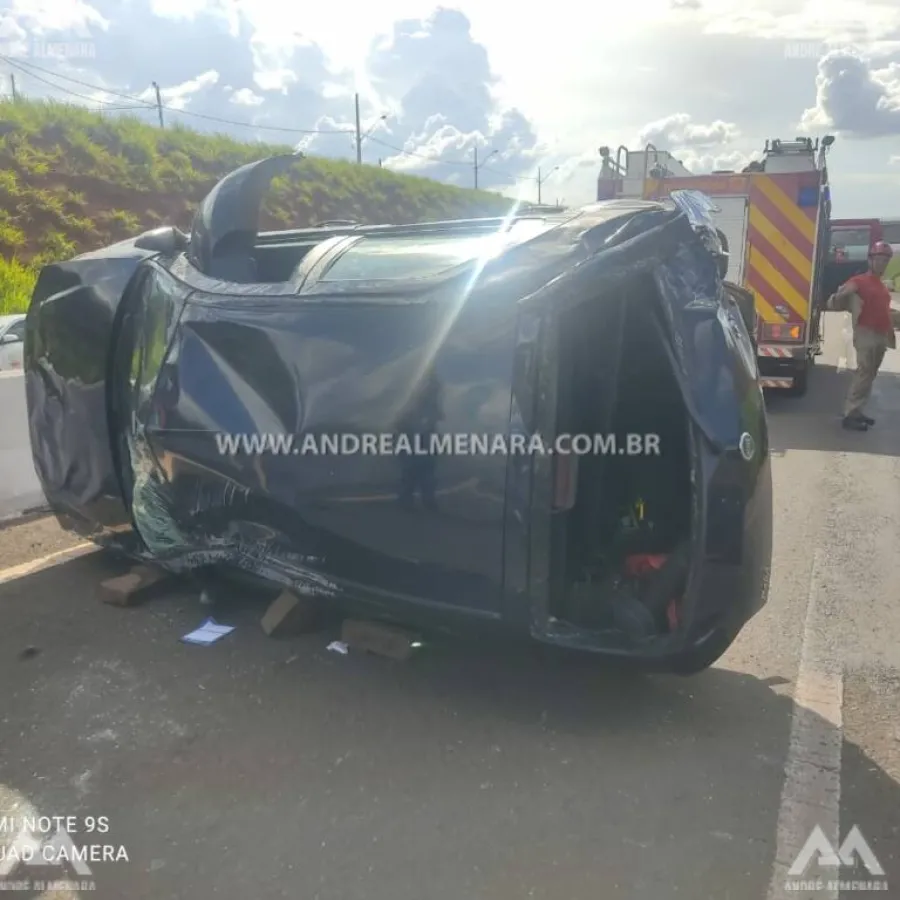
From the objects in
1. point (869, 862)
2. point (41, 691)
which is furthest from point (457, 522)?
point (41, 691)

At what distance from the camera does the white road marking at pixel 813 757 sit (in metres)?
2.50

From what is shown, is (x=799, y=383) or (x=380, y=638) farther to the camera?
(x=799, y=383)

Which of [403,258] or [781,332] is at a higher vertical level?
[403,258]

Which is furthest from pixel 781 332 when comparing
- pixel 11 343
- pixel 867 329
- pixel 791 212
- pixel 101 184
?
pixel 101 184

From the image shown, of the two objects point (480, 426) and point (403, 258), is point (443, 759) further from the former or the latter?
point (403, 258)

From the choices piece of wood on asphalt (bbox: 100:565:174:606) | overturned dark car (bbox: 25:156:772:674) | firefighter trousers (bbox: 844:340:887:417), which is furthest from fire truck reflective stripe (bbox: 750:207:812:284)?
piece of wood on asphalt (bbox: 100:565:174:606)

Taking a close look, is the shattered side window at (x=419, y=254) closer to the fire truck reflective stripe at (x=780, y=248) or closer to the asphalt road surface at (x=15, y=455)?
the asphalt road surface at (x=15, y=455)

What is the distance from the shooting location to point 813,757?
2920 mm

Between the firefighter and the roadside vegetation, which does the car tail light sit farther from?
the roadside vegetation

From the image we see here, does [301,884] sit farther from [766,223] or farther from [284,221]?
[284,221]

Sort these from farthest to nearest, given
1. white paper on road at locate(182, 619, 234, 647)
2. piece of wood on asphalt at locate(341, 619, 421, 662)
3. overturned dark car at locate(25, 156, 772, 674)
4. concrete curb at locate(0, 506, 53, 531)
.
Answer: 1. concrete curb at locate(0, 506, 53, 531)
2. white paper on road at locate(182, 619, 234, 647)
3. piece of wood on asphalt at locate(341, 619, 421, 662)
4. overturned dark car at locate(25, 156, 772, 674)

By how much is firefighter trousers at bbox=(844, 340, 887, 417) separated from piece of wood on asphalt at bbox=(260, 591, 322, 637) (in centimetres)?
639

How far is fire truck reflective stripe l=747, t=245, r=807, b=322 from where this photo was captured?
30.2 ft

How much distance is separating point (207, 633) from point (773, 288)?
7506 millimetres
